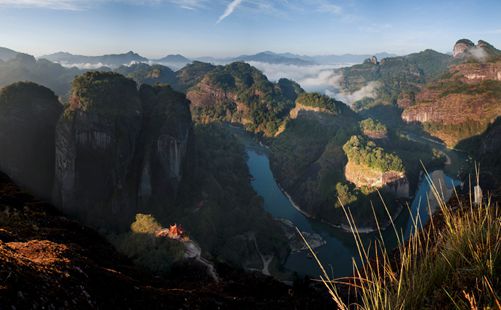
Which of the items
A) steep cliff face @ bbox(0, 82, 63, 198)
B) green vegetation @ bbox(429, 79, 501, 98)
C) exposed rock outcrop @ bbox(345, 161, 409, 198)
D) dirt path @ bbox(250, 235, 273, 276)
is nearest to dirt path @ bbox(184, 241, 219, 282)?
dirt path @ bbox(250, 235, 273, 276)

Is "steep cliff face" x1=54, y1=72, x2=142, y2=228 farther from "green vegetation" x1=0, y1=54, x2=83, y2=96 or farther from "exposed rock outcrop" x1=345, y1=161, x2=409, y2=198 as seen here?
"green vegetation" x1=0, y1=54, x2=83, y2=96

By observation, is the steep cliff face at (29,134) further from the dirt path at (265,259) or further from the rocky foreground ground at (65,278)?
the rocky foreground ground at (65,278)

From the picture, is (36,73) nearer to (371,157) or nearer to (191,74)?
(191,74)

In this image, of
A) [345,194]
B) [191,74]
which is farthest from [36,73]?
[345,194]

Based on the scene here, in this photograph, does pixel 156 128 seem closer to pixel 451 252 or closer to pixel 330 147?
pixel 330 147

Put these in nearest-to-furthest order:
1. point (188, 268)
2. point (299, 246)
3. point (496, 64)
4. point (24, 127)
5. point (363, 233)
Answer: point (188, 268) < point (24, 127) < point (299, 246) < point (363, 233) < point (496, 64)

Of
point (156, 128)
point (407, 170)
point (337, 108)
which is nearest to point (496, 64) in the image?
point (337, 108)
